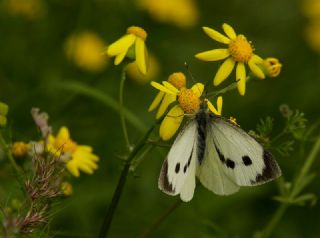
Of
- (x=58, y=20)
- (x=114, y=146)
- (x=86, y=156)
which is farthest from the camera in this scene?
(x=58, y=20)

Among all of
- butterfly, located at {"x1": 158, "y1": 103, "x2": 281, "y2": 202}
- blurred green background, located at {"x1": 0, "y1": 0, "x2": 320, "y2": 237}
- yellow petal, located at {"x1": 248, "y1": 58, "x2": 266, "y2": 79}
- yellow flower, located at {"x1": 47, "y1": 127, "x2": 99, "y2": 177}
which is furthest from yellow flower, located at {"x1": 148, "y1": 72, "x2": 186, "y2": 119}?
blurred green background, located at {"x1": 0, "y1": 0, "x2": 320, "y2": 237}

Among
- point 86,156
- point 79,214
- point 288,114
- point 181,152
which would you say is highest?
point 288,114

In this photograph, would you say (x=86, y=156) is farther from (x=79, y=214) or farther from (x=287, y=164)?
(x=287, y=164)

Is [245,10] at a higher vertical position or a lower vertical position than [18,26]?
higher

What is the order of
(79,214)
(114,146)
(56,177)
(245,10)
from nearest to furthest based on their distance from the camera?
(56,177), (79,214), (114,146), (245,10)

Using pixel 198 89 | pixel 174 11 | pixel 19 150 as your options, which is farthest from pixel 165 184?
pixel 174 11

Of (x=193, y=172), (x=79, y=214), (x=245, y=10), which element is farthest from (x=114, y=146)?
(x=245, y=10)
